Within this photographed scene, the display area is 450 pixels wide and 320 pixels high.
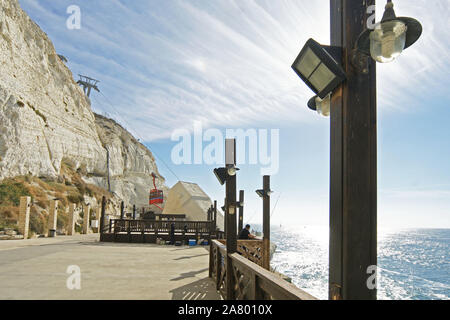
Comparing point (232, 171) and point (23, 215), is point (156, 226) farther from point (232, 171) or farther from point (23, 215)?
point (232, 171)

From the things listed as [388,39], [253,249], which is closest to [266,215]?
[253,249]

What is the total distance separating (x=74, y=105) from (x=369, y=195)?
44.1m

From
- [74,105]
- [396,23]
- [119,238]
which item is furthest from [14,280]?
[74,105]

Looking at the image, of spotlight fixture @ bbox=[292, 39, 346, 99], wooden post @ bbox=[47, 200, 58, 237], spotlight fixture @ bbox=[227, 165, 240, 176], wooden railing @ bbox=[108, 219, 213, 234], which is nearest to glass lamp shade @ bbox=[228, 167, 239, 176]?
spotlight fixture @ bbox=[227, 165, 240, 176]

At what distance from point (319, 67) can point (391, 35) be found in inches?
20.6

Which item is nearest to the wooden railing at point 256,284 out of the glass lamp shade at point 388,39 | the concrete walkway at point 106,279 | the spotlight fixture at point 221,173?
the concrete walkway at point 106,279

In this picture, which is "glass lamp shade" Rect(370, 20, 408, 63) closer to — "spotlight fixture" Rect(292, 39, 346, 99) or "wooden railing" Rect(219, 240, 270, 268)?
"spotlight fixture" Rect(292, 39, 346, 99)

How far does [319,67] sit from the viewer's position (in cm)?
224

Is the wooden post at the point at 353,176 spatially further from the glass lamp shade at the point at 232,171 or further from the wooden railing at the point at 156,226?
the wooden railing at the point at 156,226

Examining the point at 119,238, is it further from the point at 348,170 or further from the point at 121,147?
the point at 121,147

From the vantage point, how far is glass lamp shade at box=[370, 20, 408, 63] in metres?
1.79

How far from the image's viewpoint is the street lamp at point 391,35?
5.82 ft

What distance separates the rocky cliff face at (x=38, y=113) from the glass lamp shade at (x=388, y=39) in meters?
28.8

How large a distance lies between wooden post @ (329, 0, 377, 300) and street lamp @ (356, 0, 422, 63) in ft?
0.86
